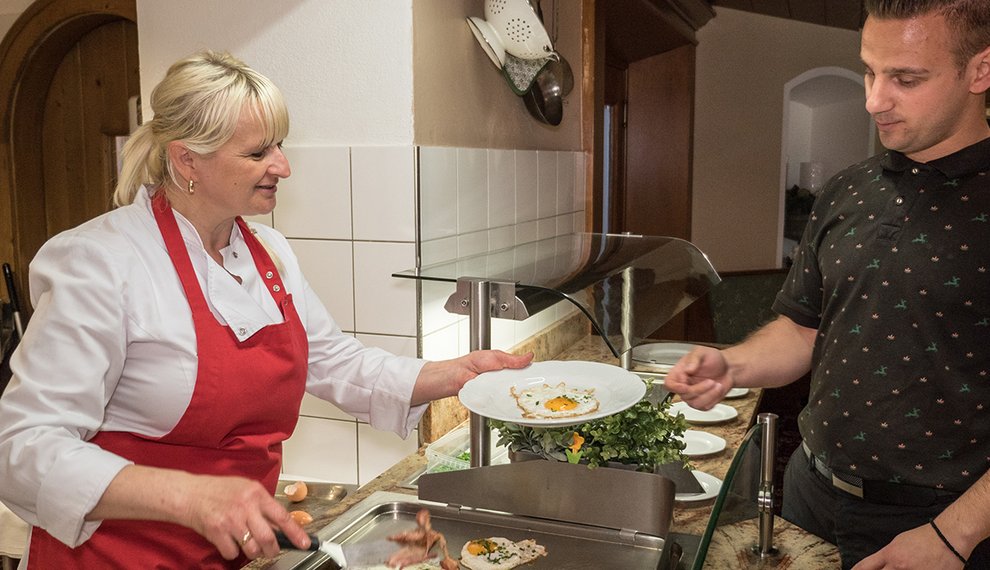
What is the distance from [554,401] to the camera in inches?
49.9

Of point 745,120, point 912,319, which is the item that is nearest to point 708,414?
point 912,319

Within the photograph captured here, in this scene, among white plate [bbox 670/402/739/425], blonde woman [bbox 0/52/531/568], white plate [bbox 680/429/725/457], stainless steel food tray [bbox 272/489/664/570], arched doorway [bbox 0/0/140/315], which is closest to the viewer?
blonde woman [bbox 0/52/531/568]

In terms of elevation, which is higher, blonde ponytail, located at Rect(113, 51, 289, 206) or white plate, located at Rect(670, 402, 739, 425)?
blonde ponytail, located at Rect(113, 51, 289, 206)

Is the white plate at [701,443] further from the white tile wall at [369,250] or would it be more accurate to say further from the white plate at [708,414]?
the white tile wall at [369,250]

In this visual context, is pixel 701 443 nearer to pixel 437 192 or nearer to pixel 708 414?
pixel 708 414

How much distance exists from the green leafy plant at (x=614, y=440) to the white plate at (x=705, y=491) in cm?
7

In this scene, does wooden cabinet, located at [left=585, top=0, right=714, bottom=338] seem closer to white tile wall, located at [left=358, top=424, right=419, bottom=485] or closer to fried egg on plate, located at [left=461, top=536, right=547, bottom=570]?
white tile wall, located at [left=358, top=424, right=419, bottom=485]

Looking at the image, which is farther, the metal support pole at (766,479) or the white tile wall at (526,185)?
the white tile wall at (526,185)

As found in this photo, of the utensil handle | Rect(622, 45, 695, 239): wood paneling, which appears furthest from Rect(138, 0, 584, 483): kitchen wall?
Rect(622, 45, 695, 239): wood paneling

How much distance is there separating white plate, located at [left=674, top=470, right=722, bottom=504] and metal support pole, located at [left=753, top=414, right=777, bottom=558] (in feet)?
0.69

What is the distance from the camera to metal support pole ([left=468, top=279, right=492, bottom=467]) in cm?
146

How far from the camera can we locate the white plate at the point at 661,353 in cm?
263

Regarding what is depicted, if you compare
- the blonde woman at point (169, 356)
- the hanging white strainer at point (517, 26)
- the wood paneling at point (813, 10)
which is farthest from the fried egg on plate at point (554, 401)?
the wood paneling at point (813, 10)

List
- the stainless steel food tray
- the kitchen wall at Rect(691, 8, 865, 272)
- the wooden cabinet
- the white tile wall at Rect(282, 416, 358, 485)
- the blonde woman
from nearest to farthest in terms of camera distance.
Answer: the blonde woman → the stainless steel food tray → the white tile wall at Rect(282, 416, 358, 485) → the wooden cabinet → the kitchen wall at Rect(691, 8, 865, 272)
